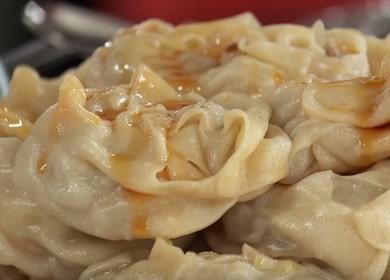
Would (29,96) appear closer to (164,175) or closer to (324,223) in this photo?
(164,175)

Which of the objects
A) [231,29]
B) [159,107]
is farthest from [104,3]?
[159,107]

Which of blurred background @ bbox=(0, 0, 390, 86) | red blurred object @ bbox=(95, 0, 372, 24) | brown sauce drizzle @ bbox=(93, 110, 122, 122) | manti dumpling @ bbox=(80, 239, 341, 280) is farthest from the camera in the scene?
red blurred object @ bbox=(95, 0, 372, 24)

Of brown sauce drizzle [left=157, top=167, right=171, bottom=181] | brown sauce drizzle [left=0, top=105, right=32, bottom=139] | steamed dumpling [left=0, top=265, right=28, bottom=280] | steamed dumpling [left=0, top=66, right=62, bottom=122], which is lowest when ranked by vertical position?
steamed dumpling [left=0, top=265, right=28, bottom=280]

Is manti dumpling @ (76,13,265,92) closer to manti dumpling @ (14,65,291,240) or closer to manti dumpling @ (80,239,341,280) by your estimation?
manti dumpling @ (14,65,291,240)

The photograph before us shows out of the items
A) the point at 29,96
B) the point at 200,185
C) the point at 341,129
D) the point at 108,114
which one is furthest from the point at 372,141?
the point at 29,96

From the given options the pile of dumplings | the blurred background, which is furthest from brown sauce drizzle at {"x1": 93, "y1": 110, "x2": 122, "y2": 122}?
the blurred background

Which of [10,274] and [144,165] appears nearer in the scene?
[144,165]
